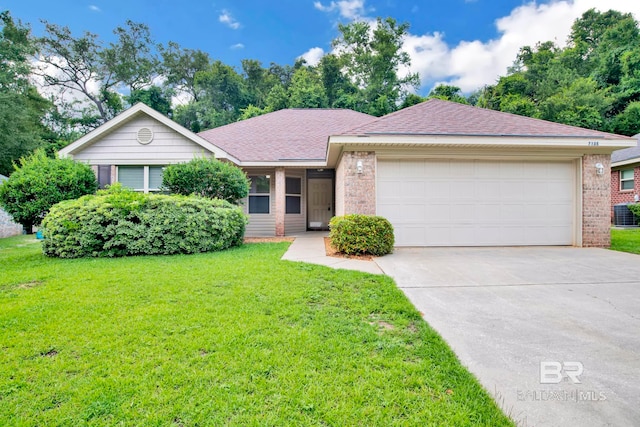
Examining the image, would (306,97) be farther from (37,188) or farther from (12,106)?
(37,188)

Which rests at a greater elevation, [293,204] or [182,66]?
[182,66]

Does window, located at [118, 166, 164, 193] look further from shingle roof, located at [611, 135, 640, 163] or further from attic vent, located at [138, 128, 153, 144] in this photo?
shingle roof, located at [611, 135, 640, 163]

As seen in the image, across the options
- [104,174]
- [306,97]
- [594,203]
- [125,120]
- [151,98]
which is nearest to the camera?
[594,203]

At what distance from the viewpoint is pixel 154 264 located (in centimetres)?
589

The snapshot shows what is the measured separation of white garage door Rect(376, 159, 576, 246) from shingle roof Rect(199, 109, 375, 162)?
3.84 metres

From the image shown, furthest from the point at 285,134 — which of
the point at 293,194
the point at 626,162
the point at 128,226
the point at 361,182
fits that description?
the point at 626,162

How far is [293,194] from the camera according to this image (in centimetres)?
1255

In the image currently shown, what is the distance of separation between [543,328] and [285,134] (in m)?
12.3

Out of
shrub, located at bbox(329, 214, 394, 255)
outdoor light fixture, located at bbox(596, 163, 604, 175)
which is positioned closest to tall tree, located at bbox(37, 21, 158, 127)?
shrub, located at bbox(329, 214, 394, 255)

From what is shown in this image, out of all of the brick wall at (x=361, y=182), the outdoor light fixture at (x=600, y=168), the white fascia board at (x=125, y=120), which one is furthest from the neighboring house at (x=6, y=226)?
the outdoor light fixture at (x=600, y=168)

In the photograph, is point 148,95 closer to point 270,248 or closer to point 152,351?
point 270,248

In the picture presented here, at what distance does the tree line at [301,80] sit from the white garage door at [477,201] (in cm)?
1615

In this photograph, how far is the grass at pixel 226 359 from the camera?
6.02 ft

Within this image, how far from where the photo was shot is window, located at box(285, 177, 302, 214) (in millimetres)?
12383
